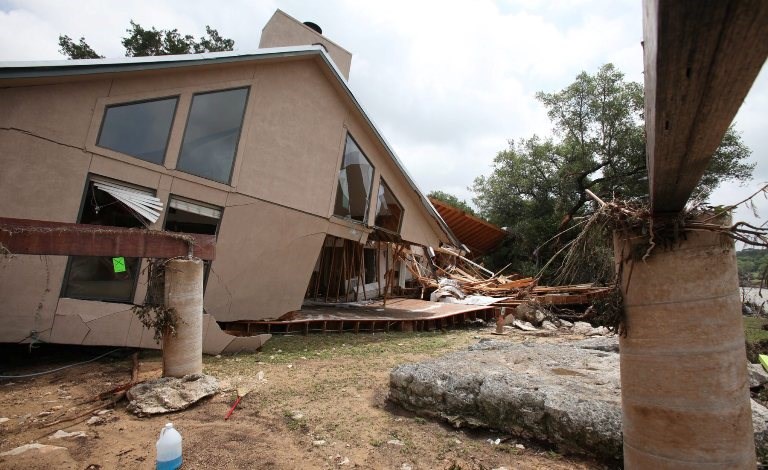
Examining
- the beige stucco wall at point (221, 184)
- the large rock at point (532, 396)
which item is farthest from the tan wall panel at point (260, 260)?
the large rock at point (532, 396)

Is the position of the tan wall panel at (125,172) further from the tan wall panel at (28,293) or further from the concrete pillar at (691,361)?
the concrete pillar at (691,361)

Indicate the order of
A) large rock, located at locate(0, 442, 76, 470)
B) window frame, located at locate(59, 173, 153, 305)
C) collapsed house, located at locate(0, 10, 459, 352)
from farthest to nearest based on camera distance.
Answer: window frame, located at locate(59, 173, 153, 305) < collapsed house, located at locate(0, 10, 459, 352) < large rock, located at locate(0, 442, 76, 470)

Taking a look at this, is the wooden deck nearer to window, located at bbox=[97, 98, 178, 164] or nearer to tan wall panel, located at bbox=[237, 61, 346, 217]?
tan wall panel, located at bbox=[237, 61, 346, 217]

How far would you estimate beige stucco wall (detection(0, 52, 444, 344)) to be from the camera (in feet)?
Result: 20.3

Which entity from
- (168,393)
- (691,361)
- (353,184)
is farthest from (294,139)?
(691,361)

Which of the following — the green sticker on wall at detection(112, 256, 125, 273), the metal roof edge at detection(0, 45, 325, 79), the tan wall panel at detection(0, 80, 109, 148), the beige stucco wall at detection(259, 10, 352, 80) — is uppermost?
the beige stucco wall at detection(259, 10, 352, 80)

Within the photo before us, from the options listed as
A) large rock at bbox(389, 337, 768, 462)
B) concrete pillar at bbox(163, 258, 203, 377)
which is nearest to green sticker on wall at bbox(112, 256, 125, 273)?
concrete pillar at bbox(163, 258, 203, 377)

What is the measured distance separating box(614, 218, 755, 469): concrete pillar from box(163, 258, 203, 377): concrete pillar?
561 cm

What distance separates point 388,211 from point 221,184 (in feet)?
20.3

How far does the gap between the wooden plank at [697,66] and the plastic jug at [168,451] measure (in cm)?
432

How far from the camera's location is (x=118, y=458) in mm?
3758

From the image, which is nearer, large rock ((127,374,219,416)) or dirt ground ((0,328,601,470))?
dirt ground ((0,328,601,470))

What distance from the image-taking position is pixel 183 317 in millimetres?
5590

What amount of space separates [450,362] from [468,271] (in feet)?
53.7
